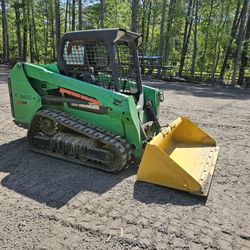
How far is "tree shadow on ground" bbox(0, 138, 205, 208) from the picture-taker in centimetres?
368

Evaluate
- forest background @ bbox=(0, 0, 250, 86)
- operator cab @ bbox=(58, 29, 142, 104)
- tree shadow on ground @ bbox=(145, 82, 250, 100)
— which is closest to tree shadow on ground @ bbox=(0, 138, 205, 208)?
operator cab @ bbox=(58, 29, 142, 104)

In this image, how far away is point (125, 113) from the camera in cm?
420

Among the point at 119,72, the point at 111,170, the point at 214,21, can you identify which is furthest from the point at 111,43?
the point at 214,21

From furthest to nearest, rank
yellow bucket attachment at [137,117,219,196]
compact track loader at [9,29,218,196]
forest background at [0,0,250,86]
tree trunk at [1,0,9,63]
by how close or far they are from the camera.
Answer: tree trunk at [1,0,9,63] → forest background at [0,0,250,86] → compact track loader at [9,29,218,196] → yellow bucket attachment at [137,117,219,196]

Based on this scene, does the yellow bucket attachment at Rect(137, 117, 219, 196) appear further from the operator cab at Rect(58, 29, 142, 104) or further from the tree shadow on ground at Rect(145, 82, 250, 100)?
the tree shadow on ground at Rect(145, 82, 250, 100)

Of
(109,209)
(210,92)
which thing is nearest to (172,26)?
(210,92)

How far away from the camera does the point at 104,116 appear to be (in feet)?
14.9

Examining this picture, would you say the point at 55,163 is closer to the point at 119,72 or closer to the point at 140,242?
the point at 119,72

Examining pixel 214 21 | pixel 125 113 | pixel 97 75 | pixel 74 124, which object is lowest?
pixel 74 124

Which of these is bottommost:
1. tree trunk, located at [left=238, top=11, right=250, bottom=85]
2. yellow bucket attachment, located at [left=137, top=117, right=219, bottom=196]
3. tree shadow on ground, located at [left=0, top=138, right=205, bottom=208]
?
tree shadow on ground, located at [left=0, top=138, right=205, bottom=208]

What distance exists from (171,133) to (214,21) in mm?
21609

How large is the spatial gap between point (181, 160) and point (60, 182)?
1842 millimetres

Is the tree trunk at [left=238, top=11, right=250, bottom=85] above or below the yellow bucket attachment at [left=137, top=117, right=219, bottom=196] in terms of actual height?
above

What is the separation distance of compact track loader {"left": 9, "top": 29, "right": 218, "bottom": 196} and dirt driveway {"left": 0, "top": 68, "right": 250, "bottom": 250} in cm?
22
